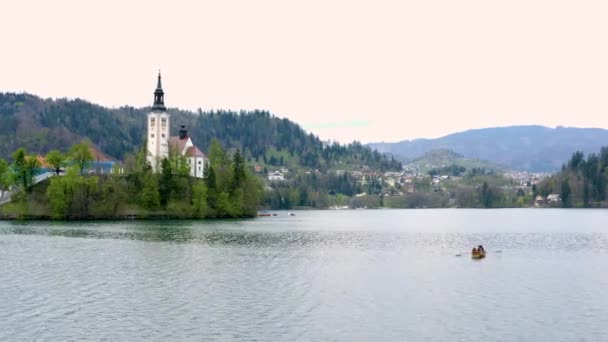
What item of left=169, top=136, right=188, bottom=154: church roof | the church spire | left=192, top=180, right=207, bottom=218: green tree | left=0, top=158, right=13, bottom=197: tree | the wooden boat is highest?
the church spire

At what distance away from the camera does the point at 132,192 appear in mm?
147125

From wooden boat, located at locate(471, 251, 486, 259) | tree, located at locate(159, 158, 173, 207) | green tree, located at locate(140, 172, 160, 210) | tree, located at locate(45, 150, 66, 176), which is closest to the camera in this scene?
wooden boat, located at locate(471, 251, 486, 259)

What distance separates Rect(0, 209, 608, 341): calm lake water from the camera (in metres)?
35.4

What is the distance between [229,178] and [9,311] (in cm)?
11650

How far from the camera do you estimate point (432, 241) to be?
96000 millimetres

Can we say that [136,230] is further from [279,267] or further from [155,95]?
[155,95]

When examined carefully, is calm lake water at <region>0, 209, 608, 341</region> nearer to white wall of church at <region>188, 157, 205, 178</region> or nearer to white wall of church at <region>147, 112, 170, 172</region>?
white wall of church at <region>147, 112, 170, 172</region>

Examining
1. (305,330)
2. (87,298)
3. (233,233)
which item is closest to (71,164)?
(233,233)

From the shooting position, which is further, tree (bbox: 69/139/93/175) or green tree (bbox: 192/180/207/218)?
tree (bbox: 69/139/93/175)

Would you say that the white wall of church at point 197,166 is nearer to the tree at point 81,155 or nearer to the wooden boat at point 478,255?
the tree at point 81,155

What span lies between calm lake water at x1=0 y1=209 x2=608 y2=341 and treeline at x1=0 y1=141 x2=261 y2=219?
5850cm

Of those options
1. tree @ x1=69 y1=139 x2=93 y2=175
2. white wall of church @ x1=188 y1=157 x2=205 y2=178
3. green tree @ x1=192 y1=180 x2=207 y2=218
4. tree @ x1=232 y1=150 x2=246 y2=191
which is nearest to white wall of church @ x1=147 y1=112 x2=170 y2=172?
white wall of church @ x1=188 y1=157 x2=205 y2=178

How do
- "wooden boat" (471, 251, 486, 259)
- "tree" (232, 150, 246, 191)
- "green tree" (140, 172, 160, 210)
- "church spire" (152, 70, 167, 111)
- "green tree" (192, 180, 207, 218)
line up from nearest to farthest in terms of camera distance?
1. "wooden boat" (471, 251, 486, 259)
2. "green tree" (140, 172, 160, 210)
3. "green tree" (192, 180, 207, 218)
4. "tree" (232, 150, 246, 191)
5. "church spire" (152, 70, 167, 111)

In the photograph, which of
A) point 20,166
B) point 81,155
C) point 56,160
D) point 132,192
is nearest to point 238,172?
point 132,192
